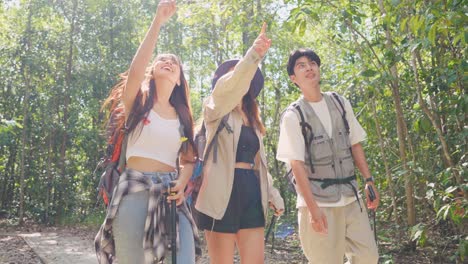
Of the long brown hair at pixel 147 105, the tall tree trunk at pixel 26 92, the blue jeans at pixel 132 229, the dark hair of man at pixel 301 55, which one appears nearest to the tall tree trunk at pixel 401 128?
the dark hair of man at pixel 301 55

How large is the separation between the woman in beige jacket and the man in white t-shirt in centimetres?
22

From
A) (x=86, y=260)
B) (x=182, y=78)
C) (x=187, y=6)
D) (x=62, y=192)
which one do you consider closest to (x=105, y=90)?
(x=62, y=192)

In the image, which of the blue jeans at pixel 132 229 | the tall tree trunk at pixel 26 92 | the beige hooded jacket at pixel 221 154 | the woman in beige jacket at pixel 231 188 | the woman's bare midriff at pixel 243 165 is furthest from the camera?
the tall tree trunk at pixel 26 92

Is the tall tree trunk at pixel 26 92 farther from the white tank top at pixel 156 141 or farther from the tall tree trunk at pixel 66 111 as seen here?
the white tank top at pixel 156 141

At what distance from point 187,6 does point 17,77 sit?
6.48 meters

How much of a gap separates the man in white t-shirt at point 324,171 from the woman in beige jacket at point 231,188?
0.22 metres

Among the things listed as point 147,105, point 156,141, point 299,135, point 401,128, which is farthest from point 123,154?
point 401,128

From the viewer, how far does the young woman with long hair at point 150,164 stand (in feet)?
8.16

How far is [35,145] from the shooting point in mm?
13531

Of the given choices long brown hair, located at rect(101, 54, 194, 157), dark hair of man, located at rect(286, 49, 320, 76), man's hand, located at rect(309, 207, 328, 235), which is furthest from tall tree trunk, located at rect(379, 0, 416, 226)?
long brown hair, located at rect(101, 54, 194, 157)

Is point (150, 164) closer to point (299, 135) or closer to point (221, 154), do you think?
point (221, 154)

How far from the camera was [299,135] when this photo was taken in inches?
115

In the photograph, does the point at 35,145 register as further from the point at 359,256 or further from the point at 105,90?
the point at 359,256

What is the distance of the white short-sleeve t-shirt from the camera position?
9.47 feet
